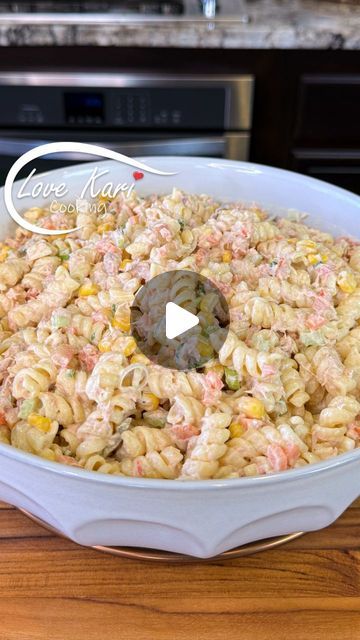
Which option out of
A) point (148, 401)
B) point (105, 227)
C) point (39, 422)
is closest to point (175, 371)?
point (148, 401)

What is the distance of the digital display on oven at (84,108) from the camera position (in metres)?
1.78

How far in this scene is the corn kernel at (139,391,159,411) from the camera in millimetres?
694

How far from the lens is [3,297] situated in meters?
0.87

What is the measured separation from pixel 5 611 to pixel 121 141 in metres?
1.44

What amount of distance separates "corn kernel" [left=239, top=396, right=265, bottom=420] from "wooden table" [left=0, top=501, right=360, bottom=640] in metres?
0.14

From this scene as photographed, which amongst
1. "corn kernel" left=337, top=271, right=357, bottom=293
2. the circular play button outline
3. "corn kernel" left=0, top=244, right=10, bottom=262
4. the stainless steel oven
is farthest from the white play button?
the stainless steel oven

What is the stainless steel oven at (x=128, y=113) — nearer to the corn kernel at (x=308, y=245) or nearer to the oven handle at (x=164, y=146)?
the oven handle at (x=164, y=146)

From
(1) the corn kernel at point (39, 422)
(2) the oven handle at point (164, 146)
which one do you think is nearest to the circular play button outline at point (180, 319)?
(1) the corn kernel at point (39, 422)

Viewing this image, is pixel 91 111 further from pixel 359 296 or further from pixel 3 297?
pixel 359 296

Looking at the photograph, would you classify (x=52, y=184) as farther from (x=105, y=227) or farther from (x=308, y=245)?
(x=308, y=245)

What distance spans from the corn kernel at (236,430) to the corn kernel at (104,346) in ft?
0.58

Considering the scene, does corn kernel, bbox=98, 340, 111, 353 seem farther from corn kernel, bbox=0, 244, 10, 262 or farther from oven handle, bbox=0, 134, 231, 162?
oven handle, bbox=0, 134, 231, 162

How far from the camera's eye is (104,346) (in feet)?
2.45

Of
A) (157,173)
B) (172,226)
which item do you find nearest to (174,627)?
(172,226)
